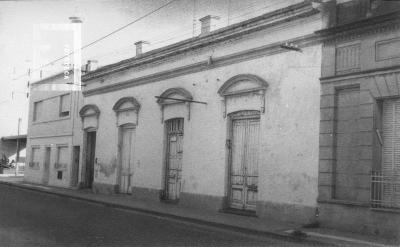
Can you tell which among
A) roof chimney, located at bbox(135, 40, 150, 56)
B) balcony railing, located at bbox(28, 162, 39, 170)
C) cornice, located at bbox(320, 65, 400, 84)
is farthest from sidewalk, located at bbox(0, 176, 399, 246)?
balcony railing, located at bbox(28, 162, 39, 170)

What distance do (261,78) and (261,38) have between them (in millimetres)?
1183

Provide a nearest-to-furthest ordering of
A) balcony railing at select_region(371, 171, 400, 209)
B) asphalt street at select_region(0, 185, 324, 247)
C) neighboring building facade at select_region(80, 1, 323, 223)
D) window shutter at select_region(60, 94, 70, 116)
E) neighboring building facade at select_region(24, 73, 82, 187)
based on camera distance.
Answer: asphalt street at select_region(0, 185, 324, 247) < balcony railing at select_region(371, 171, 400, 209) < neighboring building facade at select_region(80, 1, 323, 223) < neighboring building facade at select_region(24, 73, 82, 187) < window shutter at select_region(60, 94, 70, 116)

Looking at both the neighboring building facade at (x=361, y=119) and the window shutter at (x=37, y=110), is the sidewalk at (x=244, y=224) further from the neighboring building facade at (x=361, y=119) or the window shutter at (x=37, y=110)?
the window shutter at (x=37, y=110)

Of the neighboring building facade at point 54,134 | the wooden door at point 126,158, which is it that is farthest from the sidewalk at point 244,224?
the neighboring building facade at point 54,134

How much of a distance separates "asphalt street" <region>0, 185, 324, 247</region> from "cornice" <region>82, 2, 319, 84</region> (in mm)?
5803

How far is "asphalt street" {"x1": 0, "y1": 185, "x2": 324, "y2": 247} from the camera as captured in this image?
908 cm

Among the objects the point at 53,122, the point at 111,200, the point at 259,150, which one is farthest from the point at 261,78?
the point at 53,122

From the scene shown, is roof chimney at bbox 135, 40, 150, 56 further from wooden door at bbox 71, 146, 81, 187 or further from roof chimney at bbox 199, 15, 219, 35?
wooden door at bbox 71, 146, 81, 187

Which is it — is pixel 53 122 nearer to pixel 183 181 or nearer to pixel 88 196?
pixel 88 196

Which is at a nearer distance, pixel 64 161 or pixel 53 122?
pixel 64 161

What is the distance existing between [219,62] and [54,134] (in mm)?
14740

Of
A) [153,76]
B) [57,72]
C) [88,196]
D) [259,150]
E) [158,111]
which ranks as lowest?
[88,196]

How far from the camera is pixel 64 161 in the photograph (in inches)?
988

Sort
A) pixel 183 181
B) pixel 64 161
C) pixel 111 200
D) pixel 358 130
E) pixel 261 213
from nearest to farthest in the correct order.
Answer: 1. pixel 358 130
2. pixel 261 213
3. pixel 183 181
4. pixel 111 200
5. pixel 64 161
